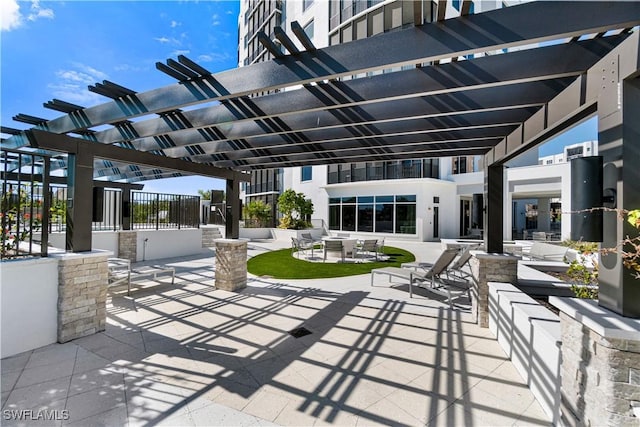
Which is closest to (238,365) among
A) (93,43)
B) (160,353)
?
(160,353)

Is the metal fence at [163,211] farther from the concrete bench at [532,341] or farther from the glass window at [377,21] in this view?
the glass window at [377,21]

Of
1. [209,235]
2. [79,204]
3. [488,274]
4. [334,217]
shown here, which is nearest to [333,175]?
[334,217]

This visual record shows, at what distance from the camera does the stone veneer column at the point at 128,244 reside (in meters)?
10.7

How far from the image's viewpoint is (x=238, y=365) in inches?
145

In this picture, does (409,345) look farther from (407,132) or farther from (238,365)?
(407,132)

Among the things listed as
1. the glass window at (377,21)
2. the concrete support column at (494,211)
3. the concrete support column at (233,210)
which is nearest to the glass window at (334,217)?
the glass window at (377,21)

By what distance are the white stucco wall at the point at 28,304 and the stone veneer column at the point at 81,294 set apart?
0.33 feet

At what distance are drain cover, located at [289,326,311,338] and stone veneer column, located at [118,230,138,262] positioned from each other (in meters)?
9.01

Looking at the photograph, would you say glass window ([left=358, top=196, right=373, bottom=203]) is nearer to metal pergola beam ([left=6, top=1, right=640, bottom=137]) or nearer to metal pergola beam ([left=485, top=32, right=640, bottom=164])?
metal pergola beam ([left=485, top=32, right=640, bottom=164])

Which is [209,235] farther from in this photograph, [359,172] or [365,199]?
[359,172]

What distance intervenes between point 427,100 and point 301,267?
25.4 feet

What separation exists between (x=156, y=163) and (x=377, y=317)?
19.0 feet

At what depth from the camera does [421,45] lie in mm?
2752

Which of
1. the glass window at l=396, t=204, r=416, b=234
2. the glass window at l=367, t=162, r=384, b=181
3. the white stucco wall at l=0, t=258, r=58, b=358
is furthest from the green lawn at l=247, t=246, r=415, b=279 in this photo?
the glass window at l=367, t=162, r=384, b=181
